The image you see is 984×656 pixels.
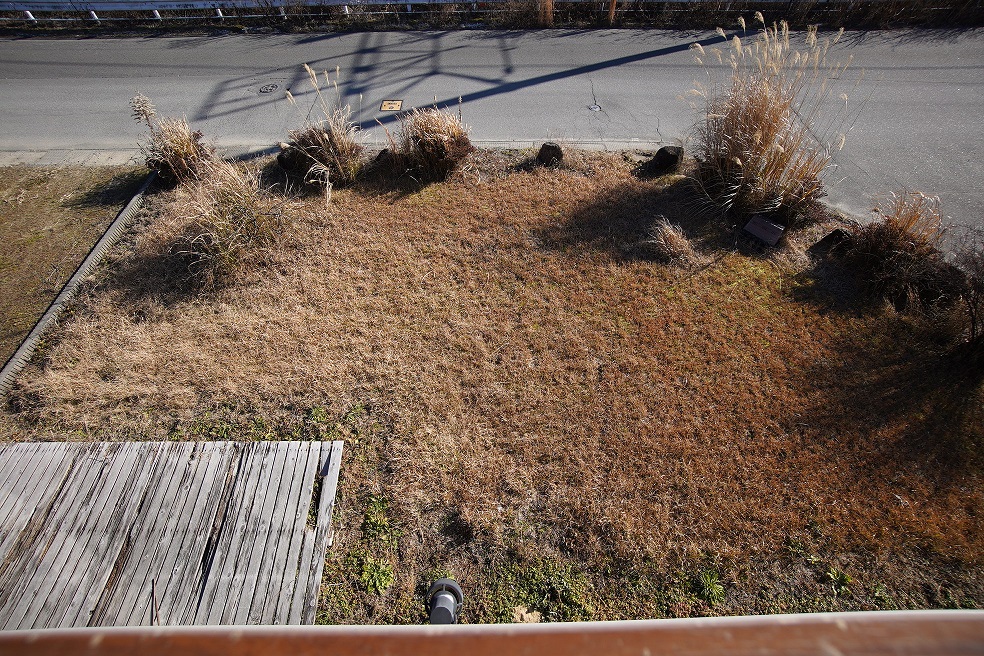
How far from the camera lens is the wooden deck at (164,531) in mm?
3074

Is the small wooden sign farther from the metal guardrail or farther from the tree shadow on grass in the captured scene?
the metal guardrail

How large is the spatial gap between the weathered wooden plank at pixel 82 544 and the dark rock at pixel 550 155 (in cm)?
555

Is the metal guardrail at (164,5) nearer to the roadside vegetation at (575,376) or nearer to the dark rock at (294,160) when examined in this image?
the dark rock at (294,160)

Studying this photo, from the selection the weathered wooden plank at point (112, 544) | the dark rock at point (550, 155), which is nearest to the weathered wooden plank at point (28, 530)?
the weathered wooden plank at point (112, 544)

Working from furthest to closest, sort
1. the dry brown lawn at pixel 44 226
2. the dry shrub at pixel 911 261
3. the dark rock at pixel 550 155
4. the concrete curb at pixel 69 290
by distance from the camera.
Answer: the dark rock at pixel 550 155, the dry brown lawn at pixel 44 226, the dry shrub at pixel 911 261, the concrete curb at pixel 69 290

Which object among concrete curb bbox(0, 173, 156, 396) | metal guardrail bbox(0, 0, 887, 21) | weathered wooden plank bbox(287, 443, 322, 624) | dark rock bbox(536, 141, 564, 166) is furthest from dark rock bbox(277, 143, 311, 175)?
metal guardrail bbox(0, 0, 887, 21)

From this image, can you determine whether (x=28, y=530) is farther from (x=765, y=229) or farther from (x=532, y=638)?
(x=765, y=229)

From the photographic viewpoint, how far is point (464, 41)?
10.2 meters

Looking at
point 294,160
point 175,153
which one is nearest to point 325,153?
point 294,160

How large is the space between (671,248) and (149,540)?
204 inches

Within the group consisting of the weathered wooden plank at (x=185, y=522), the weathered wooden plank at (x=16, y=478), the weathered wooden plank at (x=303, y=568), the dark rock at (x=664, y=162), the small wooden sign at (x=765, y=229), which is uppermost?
the dark rock at (x=664, y=162)

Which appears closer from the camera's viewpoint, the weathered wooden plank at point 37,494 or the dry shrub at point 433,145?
the weathered wooden plank at point 37,494

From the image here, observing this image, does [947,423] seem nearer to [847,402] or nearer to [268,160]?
[847,402]

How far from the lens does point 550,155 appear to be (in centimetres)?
687
